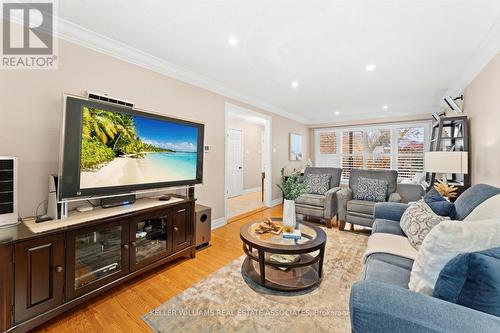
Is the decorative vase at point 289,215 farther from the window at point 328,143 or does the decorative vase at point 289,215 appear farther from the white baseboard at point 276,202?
the window at point 328,143

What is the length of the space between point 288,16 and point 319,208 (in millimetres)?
2903

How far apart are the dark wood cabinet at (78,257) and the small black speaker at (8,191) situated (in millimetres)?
95

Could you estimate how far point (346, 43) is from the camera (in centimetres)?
226

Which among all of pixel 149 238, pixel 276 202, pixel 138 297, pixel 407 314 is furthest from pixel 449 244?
pixel 276 202

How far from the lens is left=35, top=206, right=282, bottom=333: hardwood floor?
5.05 ft

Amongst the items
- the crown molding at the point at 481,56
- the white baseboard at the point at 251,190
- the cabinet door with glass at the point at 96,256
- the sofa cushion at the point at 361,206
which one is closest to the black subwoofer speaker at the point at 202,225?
the cabinet door with glass at the point at 96,256

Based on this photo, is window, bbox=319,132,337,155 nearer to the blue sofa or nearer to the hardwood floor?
the hardwood floor

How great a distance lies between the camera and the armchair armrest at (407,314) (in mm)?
755

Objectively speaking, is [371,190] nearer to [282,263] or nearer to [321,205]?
[321,205]

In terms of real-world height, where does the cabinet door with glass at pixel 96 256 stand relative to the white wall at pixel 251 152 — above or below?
below

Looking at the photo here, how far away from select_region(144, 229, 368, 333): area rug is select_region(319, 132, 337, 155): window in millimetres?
4718

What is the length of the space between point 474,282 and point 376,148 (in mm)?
5622

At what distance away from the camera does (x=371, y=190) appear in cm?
356

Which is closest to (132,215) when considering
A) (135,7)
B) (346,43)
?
(135,7)
